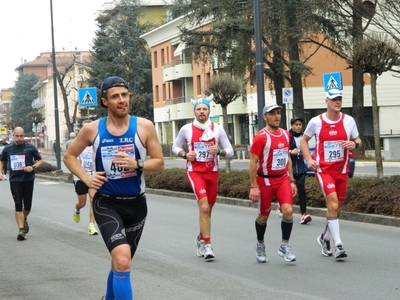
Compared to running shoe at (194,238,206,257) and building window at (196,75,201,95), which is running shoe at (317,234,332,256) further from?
building window at (196,75,201,95)

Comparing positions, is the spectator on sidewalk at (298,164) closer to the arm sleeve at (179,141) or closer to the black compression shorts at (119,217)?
the arm sleeve at (179,141)

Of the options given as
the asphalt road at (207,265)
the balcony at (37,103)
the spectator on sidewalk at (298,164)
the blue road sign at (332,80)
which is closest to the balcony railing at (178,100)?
the blue road sign at (332,80)

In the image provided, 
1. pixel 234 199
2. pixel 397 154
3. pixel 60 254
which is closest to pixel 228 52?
pixel 397 154

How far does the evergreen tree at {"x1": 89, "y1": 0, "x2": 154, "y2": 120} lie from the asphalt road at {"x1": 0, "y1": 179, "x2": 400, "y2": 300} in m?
64.1

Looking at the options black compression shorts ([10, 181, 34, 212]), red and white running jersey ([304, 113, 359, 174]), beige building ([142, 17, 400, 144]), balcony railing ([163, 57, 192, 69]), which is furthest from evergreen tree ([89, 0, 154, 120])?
red and white running jersey ([304, 113, 359, 174])

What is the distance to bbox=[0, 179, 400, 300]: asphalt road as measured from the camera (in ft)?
27.3

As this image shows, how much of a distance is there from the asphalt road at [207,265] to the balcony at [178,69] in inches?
2220

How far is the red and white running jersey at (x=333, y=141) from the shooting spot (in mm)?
10156

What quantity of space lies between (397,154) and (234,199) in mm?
17663

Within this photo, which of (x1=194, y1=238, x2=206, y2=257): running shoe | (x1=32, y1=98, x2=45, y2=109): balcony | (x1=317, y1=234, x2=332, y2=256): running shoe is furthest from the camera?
(x1=32, y1=98, x2=45, y2=109): balcony

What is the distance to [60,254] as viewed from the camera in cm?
1169

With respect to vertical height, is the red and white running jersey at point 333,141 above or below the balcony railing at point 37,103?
below

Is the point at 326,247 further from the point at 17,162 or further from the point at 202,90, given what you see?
the point at 202,90

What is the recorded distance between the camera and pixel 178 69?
72625mm
